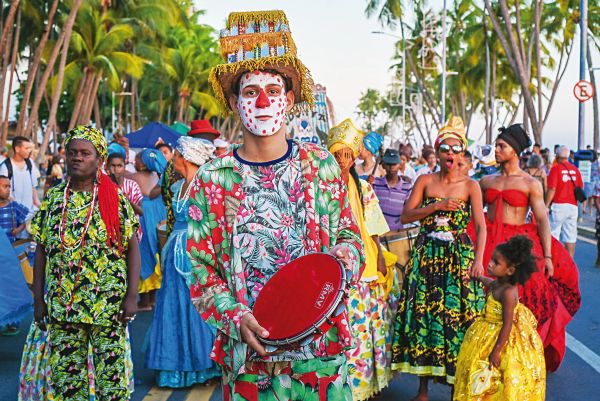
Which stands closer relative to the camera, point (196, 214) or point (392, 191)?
point (196, 214)

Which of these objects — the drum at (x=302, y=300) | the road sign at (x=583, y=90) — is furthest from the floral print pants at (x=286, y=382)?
the road sign at (x=583, y=90)

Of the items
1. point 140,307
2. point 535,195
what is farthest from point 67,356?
point 140,307

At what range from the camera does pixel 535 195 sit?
7387mm

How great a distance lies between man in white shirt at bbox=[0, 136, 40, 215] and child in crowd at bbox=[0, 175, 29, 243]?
198 centimetres

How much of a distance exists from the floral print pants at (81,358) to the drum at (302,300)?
2.04m

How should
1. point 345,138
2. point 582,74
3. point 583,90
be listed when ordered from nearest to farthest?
point 345,138 < point 583,90 < point 582,74

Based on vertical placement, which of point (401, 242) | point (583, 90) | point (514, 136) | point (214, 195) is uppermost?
point (583, 90)

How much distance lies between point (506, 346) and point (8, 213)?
5.70m

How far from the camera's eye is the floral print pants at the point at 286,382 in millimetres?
3557

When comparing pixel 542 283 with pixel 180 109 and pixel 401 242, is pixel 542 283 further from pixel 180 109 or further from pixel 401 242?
pixel 180 109

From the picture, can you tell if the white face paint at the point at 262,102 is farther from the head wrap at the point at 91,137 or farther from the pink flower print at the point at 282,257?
the head wrap at the point at 91,137

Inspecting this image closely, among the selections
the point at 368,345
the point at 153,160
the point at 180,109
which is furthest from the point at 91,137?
the point at 180,109

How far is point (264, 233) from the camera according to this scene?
141 inches

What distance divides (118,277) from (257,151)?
6.25 ft
